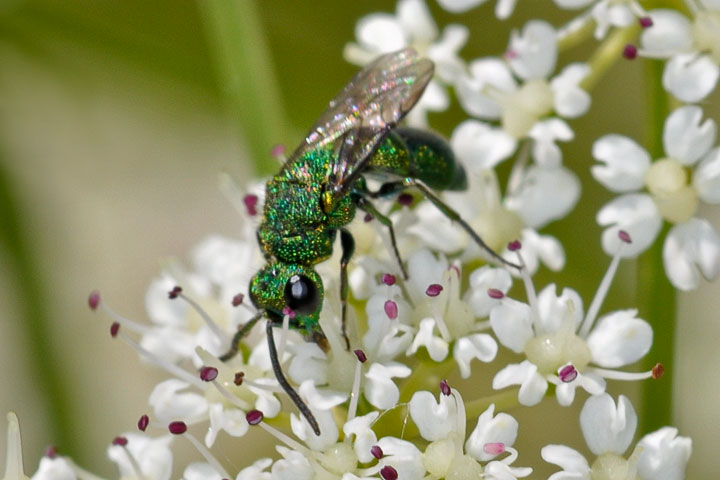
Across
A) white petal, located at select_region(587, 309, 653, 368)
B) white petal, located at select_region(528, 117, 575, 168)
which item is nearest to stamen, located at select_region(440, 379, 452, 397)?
white petal, located at select_region(587, 309, 653, 368)

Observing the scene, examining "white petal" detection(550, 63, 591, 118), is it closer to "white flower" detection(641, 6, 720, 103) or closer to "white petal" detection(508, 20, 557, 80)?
"white petal" detection(508, 20, 557, 80)

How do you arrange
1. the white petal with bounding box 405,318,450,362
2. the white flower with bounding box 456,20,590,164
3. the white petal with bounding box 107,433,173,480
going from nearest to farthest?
1. the white petal with bounding box 405,318,450,362
2. the white petal with bounding box 107,433,173,480
3. the white flower with bounding box 456,20,590,164

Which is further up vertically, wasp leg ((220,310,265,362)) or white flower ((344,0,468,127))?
white flower ((344,0,468,127))

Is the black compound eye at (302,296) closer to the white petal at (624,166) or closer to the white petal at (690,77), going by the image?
the white petal at (624,166)

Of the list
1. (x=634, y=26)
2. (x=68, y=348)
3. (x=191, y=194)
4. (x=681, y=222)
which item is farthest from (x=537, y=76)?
(x=191, y=194)

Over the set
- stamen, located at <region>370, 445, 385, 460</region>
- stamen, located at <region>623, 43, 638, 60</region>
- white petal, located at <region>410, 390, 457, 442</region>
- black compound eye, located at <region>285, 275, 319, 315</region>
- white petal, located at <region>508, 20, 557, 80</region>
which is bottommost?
stamen, located at <region>370, 445, 385, 460</region>

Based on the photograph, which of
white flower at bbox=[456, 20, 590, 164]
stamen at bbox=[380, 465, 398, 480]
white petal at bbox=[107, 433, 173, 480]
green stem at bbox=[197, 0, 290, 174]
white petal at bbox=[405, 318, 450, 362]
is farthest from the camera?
green stem at bbox=[197, 0, 290, 174]

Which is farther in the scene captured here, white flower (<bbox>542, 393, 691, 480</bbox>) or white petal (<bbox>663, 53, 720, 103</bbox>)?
white petal (<bbox>663, 53, 720, 103</bbox>)
